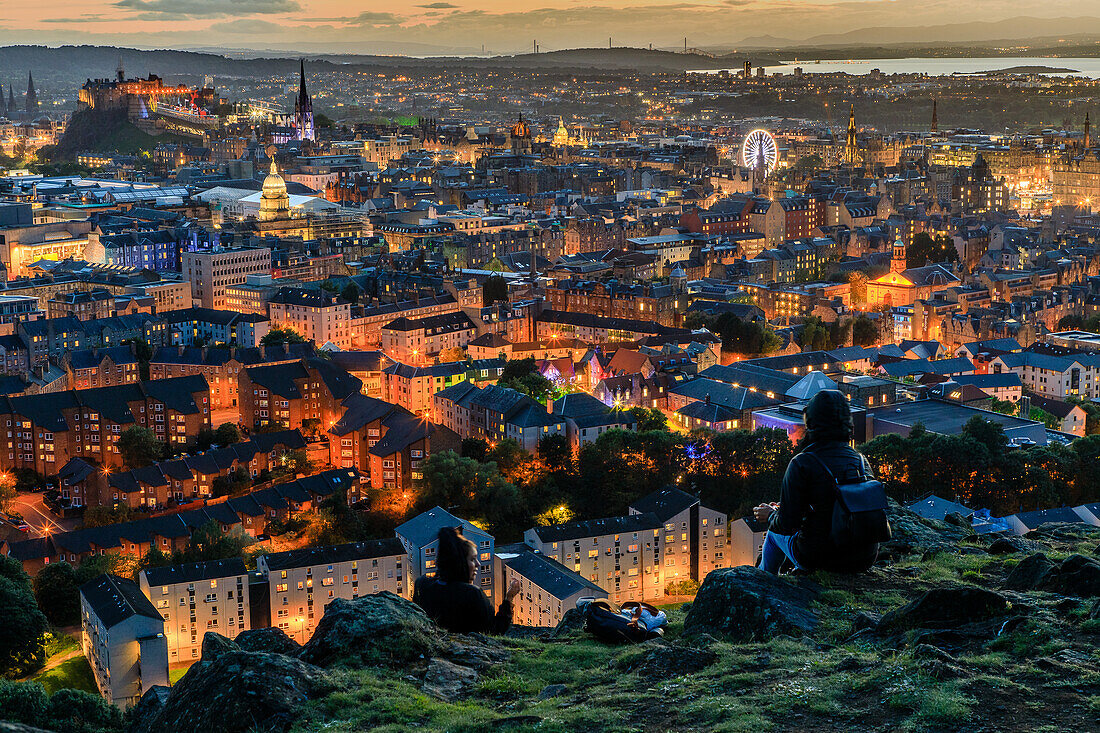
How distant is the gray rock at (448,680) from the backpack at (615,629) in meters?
1.03

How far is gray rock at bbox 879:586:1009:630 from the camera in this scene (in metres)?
6.91

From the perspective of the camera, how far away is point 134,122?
9081 centimetres

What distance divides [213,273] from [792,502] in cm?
3872

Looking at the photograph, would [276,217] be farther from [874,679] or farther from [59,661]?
[874,679]

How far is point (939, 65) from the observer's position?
178500mm

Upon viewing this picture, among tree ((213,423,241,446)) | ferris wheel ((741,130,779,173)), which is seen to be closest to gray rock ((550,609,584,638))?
tree ((213,423,241,446))

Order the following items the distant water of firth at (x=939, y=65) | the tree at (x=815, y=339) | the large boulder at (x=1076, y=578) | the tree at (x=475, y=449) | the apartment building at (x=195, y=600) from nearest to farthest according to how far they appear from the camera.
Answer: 1. the large boulder at (x=1076, y=578)
2. the apartment building at (x=195, y=600)
3. the tree at (x=475, y=449)
4. the tree at (x=815, y=339)
5. the distant water of firth at (x=939, y=65)

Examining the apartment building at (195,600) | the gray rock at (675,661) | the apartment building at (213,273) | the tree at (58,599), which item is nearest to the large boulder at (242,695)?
the gray rock at (675,661)

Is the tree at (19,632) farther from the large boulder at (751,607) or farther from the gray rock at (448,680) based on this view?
the large boulder at (751,607)

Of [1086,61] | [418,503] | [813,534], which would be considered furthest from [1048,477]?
[1086,61]

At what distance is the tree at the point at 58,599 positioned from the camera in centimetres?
2117

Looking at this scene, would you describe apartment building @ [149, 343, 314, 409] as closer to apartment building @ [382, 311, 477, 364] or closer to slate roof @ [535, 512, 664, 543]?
apartment building @ [382, 311, 477, 364]

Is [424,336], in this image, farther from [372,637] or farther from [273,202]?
[372,637]

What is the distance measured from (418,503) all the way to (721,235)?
31609mm
